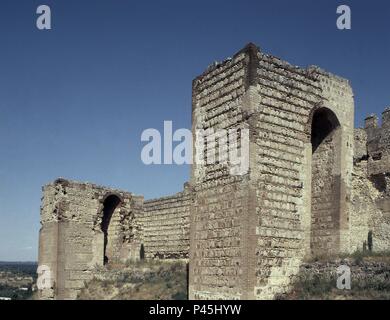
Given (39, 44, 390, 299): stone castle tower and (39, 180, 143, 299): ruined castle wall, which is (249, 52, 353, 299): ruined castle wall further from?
(39, 180, 143, 299): ruined castle wall

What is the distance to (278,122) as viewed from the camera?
563 inches

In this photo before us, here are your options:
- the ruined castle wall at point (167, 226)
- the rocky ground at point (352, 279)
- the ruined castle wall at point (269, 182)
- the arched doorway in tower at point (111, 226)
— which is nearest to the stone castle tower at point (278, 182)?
the ruined castle wall at point (269, 182)

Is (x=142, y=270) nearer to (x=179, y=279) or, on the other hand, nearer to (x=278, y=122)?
(x=179, y=279)

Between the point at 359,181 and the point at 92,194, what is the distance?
13706mm

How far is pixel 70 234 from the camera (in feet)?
77.8

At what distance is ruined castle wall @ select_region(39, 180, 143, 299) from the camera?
23.1m

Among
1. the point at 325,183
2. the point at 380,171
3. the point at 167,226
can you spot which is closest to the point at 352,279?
the point at 325,183

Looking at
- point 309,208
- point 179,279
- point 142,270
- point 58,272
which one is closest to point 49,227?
point 58,272

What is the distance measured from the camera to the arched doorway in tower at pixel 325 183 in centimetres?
1541

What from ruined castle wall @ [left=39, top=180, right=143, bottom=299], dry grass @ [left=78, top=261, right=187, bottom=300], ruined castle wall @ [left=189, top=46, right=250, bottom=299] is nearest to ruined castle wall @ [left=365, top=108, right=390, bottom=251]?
ruined castle wall @ [left=189, top=46, right=250, bottom=299]

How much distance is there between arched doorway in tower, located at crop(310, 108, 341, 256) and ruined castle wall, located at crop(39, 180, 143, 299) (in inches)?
494

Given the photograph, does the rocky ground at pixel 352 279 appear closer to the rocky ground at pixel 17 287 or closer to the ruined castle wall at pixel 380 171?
the ruined castle wall at pixel 380 171

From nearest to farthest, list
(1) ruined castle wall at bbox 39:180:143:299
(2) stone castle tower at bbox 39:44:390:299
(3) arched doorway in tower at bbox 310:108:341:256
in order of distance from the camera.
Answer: (2) stone castle tower at bbox 39:44:390:299, (3) arched doorway in tower at bbox 310:108:341:256, (1) ruined castle wall at bbox 39:180:143:299

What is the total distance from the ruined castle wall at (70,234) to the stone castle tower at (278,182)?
9824mm
